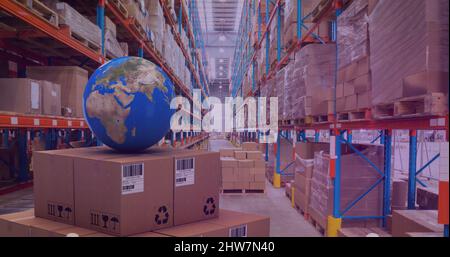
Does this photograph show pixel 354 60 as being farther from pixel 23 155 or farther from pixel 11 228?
pixel 23 155

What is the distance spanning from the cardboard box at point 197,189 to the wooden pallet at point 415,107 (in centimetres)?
153

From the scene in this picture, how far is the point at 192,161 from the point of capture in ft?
6.31

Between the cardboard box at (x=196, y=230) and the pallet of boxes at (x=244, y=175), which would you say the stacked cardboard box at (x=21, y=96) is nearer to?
the cardboard box at (x=196, y=230)

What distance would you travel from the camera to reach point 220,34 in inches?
1178

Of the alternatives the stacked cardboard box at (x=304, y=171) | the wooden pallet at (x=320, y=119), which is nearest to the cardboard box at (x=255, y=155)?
the stacked cardboard box at (x=304, y=171)

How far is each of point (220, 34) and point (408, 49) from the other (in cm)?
2870

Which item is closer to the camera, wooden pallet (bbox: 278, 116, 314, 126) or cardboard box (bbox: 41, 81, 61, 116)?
cardboard box (bbox: 41, 81, 61, 116)

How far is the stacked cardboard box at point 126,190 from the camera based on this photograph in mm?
1615

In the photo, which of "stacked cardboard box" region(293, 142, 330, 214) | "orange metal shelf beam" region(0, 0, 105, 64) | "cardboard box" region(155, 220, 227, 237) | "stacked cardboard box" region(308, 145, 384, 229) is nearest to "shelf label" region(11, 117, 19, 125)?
"orange metal shelf beam" region(0, 0, 105, 64)

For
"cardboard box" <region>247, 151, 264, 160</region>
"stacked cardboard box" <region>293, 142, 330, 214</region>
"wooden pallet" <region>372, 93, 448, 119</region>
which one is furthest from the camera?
"cardboard box" <region>247, 151, 264, 160</region>

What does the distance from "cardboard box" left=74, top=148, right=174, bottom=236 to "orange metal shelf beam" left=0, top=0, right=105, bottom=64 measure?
1.66m

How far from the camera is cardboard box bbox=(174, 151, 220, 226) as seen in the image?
1.85 meters

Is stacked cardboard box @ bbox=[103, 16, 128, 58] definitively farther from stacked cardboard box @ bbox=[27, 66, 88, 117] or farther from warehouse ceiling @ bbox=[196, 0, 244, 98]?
warehouse ceiling @ bbox=[196, 0, 244, 98]

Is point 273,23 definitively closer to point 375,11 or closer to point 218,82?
point 375,11
